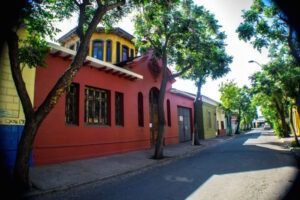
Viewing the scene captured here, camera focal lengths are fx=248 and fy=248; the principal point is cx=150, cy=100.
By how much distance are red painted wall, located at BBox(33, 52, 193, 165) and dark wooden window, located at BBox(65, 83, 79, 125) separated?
0.21 meters

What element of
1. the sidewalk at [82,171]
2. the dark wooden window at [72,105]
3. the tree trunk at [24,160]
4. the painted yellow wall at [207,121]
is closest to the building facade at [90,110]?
the dark wooden window at [72,105]

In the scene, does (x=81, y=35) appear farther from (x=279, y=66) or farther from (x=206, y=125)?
(x=206, y=125)

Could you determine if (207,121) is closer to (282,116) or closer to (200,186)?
(282,116)

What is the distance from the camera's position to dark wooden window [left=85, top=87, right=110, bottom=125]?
41.9ft

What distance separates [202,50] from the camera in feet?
53.8

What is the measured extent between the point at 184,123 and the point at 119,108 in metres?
11.6

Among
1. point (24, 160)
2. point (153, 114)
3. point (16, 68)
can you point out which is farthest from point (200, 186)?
point (153, 114)

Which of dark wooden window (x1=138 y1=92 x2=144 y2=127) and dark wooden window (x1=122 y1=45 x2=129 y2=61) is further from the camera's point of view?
dark wooden window (x1=122 y1=45 x2=129 y2=61)

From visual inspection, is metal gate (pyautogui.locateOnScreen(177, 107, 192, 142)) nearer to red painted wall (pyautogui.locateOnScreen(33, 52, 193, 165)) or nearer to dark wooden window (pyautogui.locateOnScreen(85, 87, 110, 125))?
red painted wall (pyautogui.locateOnScreen(33, 52, 193, 165))

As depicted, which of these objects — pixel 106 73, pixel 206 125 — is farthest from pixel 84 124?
pixel 206 125

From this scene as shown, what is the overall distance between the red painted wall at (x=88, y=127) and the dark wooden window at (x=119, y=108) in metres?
0.25

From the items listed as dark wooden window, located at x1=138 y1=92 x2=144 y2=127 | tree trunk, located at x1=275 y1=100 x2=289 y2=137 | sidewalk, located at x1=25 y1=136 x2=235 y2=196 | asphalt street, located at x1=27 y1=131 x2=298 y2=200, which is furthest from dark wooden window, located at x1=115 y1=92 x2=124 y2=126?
tree trunk, located at x1=275 y1=100 x2=289 y2=137

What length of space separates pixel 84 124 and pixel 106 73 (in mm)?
3320

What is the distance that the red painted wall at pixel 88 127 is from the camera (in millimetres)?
10211
